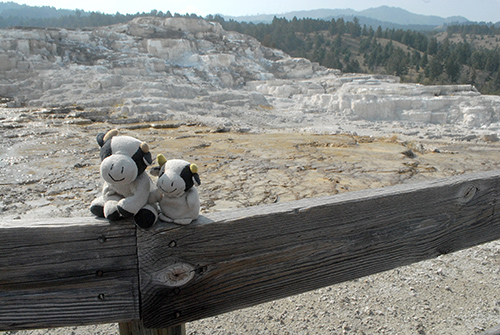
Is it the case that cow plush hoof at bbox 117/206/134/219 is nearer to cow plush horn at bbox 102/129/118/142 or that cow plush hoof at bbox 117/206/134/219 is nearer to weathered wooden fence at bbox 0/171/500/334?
weathered wooden fence at bbox 0/171/500/334

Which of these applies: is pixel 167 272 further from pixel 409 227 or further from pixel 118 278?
pixel 409 227

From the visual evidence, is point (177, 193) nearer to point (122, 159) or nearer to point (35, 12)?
point (122, 159)

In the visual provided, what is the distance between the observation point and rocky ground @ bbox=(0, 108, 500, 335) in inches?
99.1

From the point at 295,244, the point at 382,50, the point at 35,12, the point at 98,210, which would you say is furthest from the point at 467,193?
the point at 35,12

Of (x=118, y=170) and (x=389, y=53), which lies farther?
(x=389, y=53)

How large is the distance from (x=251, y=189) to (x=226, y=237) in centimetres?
339

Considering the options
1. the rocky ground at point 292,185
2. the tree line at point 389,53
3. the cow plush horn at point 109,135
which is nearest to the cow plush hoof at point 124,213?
the cow plush horn at point 109,135

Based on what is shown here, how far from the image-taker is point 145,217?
876mm

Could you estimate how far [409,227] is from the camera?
1.11 meters

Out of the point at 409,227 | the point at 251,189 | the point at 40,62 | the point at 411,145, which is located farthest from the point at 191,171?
the point at 40,62

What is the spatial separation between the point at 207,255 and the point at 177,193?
18 cm

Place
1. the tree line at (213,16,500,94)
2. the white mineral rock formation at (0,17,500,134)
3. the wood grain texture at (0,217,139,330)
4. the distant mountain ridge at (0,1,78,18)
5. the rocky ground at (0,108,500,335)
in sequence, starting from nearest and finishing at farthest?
1. the wood grain texture at (0,217,139,330)
2. the rocky ground at (0,108,500,335)
3. the white mineral rock formation at (0,17,500,134)
4. the tree line at (213,16,500,94)
5. the distant mountain ridge at (0,1,78,18)

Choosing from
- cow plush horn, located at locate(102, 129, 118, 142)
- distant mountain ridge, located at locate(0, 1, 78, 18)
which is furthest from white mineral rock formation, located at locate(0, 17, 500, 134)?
distant mountain ridge, located at locate(0, 1, 78, 18)

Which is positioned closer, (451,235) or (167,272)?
(167,272)
